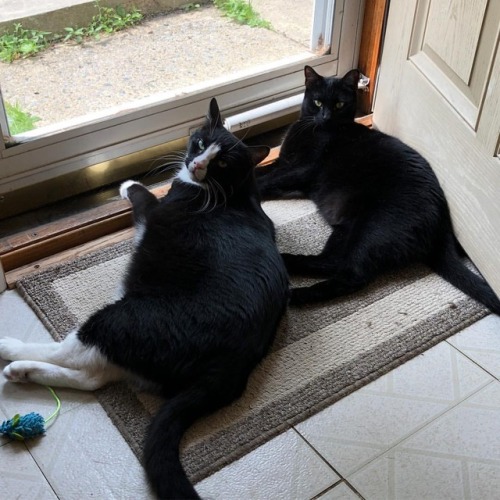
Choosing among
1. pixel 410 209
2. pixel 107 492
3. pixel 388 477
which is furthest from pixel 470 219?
pixel 107 492

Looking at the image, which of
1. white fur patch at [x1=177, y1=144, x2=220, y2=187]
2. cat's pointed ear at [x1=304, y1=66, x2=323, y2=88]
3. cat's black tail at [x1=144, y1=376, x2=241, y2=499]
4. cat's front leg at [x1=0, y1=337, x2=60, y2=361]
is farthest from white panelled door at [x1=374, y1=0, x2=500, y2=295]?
cat's front leg at [x1=0, y1=337, x2=60, y2=361]

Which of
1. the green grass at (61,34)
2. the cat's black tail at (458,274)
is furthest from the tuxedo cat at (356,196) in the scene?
the green grass at (61,34)

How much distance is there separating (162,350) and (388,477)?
1.69ft

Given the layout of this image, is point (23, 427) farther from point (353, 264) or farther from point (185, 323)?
point (353, 264)

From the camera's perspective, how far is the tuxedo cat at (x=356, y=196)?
1749mm

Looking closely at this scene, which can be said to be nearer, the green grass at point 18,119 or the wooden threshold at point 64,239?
the wooden threshold at point 64,239

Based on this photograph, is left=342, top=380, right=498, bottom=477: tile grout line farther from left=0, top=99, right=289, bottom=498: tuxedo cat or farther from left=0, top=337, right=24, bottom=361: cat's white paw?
left=0, top=337, right=24, bottom=361: cat's white paw

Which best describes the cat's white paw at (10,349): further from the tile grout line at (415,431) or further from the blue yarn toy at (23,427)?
the tile grout line at (415,431)

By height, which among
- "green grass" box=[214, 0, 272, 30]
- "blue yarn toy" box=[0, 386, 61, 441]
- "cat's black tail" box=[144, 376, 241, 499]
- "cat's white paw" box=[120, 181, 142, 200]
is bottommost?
"blue yarn toy" box=[0, 386, 61, 441]

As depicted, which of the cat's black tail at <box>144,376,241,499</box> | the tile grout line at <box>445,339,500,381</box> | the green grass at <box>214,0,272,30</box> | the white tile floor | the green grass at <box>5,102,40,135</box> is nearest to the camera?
the cat's black tail at <box>144,376,241,499</box>

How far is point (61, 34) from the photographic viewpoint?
2.06 meters

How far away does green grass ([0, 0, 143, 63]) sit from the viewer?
1.93 metres

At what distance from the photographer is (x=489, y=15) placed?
1.61 metres

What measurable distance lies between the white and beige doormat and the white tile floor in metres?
0.04
